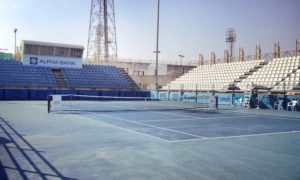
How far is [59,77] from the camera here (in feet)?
156

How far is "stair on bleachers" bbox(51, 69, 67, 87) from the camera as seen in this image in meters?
46.1

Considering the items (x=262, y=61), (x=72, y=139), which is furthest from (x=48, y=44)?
(x=72, y=139)

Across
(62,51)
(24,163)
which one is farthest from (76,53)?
(24,163)

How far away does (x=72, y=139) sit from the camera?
34.8 ft

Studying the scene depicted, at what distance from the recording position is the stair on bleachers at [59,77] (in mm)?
46075

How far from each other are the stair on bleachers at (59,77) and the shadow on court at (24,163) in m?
37.1

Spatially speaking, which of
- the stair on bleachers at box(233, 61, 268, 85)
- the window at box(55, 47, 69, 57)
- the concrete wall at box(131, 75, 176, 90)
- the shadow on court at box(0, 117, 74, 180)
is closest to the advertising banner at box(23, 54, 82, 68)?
the window at box(55, 47, 69, 57)

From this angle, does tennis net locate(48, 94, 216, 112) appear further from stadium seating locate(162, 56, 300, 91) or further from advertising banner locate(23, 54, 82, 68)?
advertising banner locate(23, 54, 82, 68)

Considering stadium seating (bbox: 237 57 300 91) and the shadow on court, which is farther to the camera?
stadium seating (bbox: 237 57 300 91)

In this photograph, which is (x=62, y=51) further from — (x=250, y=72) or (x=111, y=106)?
(x=250, y=72)

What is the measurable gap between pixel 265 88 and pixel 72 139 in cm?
2691

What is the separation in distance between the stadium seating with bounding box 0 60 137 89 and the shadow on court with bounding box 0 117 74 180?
35.6 meters

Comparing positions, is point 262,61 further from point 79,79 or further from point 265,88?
point 79,79

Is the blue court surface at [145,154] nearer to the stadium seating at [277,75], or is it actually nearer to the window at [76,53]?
the stadium seating at [277,75]
